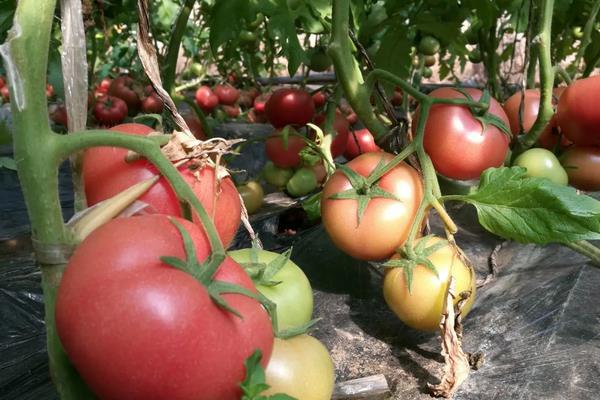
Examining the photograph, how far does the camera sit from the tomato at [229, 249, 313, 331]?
0.61 meters

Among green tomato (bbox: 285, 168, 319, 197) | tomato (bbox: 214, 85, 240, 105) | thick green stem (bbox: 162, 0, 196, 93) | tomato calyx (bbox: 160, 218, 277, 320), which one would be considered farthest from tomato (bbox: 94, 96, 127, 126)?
tomato calyx (bbox: 160, 218, 277, 320)

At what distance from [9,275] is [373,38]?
4.28 feet

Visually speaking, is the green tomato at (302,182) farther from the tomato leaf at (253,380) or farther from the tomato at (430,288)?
the tomato leaf at (253,380)

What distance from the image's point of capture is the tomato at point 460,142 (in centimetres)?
88

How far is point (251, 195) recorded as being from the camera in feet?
4.90

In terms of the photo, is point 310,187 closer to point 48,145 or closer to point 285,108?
point 285,108

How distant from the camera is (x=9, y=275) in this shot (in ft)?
3.13

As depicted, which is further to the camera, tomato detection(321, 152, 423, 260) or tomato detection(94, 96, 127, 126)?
tomato detection(94, 96, 127, 126)

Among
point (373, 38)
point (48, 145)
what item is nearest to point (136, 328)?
point (48, 145)

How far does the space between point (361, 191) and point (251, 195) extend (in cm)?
68

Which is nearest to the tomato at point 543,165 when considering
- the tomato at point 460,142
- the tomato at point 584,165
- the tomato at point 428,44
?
the tomato at point 584,165

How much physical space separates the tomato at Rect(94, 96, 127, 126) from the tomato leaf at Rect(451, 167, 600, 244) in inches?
89.3

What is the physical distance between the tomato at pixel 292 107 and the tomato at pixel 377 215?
74 centimetres

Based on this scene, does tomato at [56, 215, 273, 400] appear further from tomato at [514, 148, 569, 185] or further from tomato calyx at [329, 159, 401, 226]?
tomato at [514, 148, 569, 185]
